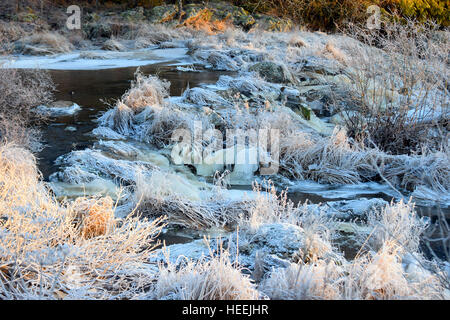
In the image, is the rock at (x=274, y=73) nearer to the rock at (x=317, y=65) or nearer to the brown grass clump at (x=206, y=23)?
the rock at (x=317, y=65)

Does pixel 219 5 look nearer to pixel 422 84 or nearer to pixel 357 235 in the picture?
pixel 422 84

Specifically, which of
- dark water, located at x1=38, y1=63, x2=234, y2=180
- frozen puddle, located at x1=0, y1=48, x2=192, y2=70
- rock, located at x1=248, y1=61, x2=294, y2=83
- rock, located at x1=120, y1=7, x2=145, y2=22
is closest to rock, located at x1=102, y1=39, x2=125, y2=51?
frozen puddle, located at x1=0, y1=48, x2=192, y2=70

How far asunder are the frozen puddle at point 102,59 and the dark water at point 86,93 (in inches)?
33.3

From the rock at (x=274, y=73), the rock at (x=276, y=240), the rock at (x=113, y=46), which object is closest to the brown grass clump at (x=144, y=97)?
the rock at (x=274, y=73)

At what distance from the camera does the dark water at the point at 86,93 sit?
280 inches

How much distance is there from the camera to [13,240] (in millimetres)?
3195

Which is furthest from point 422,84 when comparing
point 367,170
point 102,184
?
point 102,184

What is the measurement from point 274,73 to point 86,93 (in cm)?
446

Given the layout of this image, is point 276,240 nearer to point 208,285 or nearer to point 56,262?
point 208,285

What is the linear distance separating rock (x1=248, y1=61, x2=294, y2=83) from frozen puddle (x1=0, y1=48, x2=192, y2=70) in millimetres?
3826

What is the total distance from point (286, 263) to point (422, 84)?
4.90 m

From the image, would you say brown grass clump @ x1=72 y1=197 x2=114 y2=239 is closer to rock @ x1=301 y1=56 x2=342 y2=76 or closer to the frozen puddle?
rock @ x1=301 y1=56 x2=342 y2=76

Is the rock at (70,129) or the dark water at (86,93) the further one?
the rock at (70,129)

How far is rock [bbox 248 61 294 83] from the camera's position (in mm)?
11680
